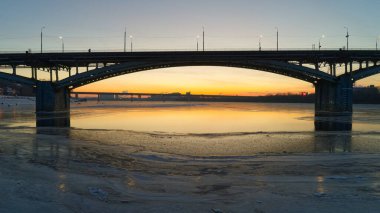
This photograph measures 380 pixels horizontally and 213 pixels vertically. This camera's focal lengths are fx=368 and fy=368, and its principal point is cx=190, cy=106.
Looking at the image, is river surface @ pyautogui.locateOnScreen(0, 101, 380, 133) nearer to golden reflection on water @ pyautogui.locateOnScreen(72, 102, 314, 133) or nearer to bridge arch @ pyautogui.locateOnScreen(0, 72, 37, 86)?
A: golden reflection on water @ pyautogui.locateOnScreen(72, 102, 314, 133)

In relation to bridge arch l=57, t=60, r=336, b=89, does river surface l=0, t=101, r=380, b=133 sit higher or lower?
lower

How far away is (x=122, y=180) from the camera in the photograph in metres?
9.54

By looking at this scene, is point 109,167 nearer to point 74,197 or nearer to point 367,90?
point 74,197

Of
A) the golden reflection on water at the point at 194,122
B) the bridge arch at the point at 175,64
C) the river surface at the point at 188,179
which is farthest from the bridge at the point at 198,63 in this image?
the river surface at the point at 188,179

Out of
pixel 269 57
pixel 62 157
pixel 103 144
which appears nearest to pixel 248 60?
pixel 269 57

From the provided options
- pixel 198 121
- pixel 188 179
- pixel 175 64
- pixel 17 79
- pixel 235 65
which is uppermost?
pixel 175 64

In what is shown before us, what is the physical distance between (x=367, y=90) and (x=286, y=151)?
160m

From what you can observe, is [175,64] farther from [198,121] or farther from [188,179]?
[188,179]

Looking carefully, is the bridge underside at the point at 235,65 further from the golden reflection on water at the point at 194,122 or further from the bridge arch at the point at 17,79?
the golden reflection on water at the point at 194,122

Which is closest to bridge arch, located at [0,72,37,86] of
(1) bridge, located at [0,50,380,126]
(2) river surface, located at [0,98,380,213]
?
(1) bridge, located at [0,50,380,126]

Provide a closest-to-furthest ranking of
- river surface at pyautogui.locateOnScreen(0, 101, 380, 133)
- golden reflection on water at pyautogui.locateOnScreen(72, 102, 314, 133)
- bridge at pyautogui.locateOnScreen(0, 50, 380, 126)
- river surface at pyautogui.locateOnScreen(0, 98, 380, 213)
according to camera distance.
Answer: river surface at pyautogui.locateOnScreen(0, 98, 380, 213) < river surface at pyautogui.locateOnScreen(0, 101, 380, 133) < golden reflection on water at pyautogui.locateOnScreen(72, 102, 314, 133) < bridge at pyautogui.locateOnScreen(0, 50, 380, 126)

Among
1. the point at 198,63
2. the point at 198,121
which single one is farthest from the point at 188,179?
the point at 198,63

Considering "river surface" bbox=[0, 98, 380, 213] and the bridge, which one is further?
the bridge

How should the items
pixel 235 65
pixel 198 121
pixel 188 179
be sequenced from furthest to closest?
1. pixel 235 65
2. pixel 198 121
3. pixel 188 179
